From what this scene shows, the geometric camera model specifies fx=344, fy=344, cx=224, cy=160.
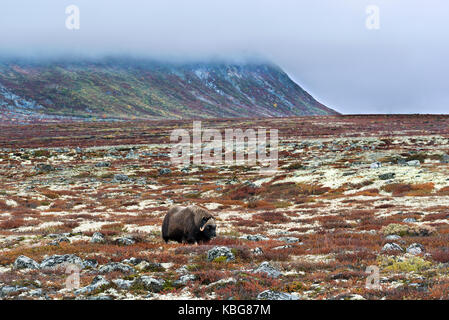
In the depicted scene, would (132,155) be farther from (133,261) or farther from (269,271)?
(269,271)

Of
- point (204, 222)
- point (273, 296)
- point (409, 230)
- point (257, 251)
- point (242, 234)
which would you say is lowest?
Result: point (242, 234)

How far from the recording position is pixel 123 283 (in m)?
9.45

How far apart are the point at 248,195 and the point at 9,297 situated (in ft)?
116

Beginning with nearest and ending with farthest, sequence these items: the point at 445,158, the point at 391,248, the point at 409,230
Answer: the point at 391,248, the point at 409,230, the point at 445,158

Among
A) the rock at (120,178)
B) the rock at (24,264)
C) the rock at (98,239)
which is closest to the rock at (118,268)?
the rock at (24,264)

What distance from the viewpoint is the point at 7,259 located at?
12898 mm

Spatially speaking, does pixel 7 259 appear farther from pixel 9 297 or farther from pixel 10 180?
pixel 10 180

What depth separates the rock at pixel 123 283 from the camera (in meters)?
9.31

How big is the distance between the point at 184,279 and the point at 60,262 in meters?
5.27

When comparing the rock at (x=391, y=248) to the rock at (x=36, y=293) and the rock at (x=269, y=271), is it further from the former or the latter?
the rock at (x=36, y=293)

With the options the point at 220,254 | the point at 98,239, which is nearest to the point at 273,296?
the point at 220,254

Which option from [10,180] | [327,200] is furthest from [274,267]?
[10,180]

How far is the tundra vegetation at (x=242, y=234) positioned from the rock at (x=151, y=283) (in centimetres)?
3

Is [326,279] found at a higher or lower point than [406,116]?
lower
